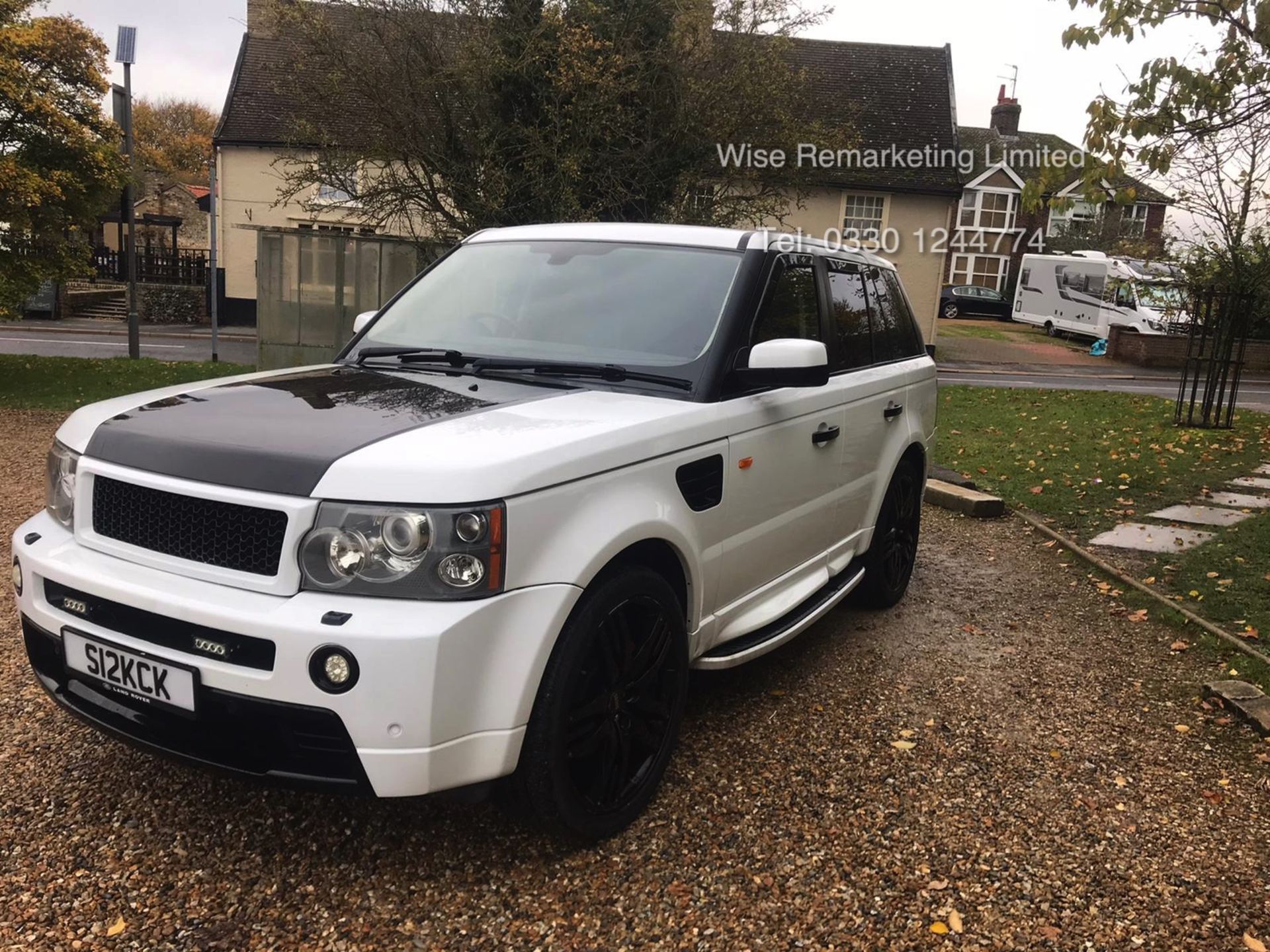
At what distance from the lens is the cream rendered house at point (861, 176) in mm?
29375

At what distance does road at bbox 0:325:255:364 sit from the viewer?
20.2 m

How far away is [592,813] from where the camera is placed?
2.96 m

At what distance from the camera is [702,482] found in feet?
10.7

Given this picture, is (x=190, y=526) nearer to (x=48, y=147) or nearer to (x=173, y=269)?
(x=48, y=147)

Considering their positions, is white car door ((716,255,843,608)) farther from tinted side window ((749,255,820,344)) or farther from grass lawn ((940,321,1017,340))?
grass lawn ((940,321,1017,340))

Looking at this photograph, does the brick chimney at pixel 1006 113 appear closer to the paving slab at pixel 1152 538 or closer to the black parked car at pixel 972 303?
the black parked car at pixel 972 303

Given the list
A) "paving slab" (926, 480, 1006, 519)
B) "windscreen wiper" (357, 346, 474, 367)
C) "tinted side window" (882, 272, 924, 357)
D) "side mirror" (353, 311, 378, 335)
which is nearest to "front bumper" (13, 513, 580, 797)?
"windscreen wiper" (357, 346, 474, 367)

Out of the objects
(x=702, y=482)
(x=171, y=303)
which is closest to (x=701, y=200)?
(x=702, y=482)

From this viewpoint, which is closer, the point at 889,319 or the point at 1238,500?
the point at 889,319

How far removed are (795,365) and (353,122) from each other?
15098 mm

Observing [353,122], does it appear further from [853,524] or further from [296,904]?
[296,904]

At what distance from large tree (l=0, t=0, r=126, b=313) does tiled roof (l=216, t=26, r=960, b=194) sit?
1597cm

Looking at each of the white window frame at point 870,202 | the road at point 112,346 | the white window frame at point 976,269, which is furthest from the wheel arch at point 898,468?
the white window frame at point 976,269

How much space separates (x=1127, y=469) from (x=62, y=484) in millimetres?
9685
